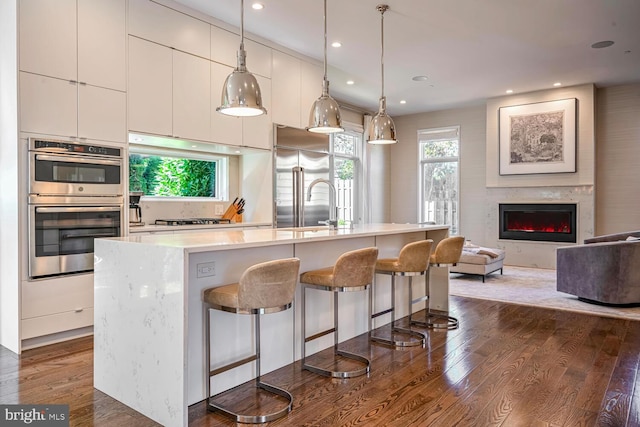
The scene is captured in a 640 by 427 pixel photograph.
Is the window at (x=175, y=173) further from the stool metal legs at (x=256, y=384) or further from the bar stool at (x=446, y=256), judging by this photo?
the bar stool at (x=446, y=256)

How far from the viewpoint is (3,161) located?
11.6 ft

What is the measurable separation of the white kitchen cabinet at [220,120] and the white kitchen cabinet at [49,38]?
4.70 feet

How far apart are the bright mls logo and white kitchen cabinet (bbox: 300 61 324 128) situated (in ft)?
14.4

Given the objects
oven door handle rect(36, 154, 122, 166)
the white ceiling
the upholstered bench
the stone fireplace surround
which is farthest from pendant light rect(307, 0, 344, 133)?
the stone fireplace surround

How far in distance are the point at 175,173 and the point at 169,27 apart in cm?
167

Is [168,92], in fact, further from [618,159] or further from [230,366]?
[618,159]

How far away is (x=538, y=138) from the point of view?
7738 mm

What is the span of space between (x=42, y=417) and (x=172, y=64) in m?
3.27

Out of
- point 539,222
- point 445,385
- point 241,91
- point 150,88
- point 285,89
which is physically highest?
point 285,89

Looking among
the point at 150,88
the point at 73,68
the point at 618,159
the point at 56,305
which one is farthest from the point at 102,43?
the point at 618,159

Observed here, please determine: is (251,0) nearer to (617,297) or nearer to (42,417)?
(42,417)

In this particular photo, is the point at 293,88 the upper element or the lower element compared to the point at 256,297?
upper

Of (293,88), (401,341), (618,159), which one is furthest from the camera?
(618,159)

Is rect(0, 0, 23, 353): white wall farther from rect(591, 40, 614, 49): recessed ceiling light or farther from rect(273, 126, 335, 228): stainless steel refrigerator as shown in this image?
rect(591, 40, 614, 49): recessed ceiling light
